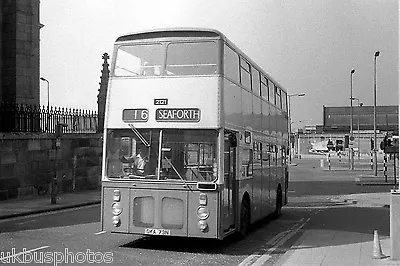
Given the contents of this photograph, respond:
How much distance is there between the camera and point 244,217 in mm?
13812

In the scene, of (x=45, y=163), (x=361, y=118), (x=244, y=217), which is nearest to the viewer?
(x=244, y=217)

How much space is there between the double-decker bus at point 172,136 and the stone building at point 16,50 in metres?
18.5

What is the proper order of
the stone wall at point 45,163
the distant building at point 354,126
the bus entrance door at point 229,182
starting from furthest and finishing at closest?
the distant building at point 354,126 → the stone wall at point 45,163 → the bus entrance door at point 229,182

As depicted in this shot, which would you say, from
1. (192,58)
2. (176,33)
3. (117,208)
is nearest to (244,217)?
(117,208)

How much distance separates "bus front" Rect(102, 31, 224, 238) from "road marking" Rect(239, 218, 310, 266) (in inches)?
33.8

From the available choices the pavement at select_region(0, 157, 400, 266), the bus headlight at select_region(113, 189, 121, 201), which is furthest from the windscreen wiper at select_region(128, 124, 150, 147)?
the pavement at select_region(0, 157, 400, 266)

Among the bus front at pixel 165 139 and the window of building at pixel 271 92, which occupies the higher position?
the window of building at pixel 271 92

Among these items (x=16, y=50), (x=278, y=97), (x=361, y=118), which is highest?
(x=361, y=118)

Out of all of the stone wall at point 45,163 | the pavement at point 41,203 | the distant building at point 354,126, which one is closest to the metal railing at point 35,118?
the stone wall at point 45,163

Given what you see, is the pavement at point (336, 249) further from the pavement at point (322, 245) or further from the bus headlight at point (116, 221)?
the bus headlight at point (116, 221)

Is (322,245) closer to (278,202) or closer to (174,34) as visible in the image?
(174,34)

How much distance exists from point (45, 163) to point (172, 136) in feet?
47.4

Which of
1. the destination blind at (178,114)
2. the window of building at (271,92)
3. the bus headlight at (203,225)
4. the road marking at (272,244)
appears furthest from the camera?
the window of building at (271,92)

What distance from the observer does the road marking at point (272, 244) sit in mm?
10922
